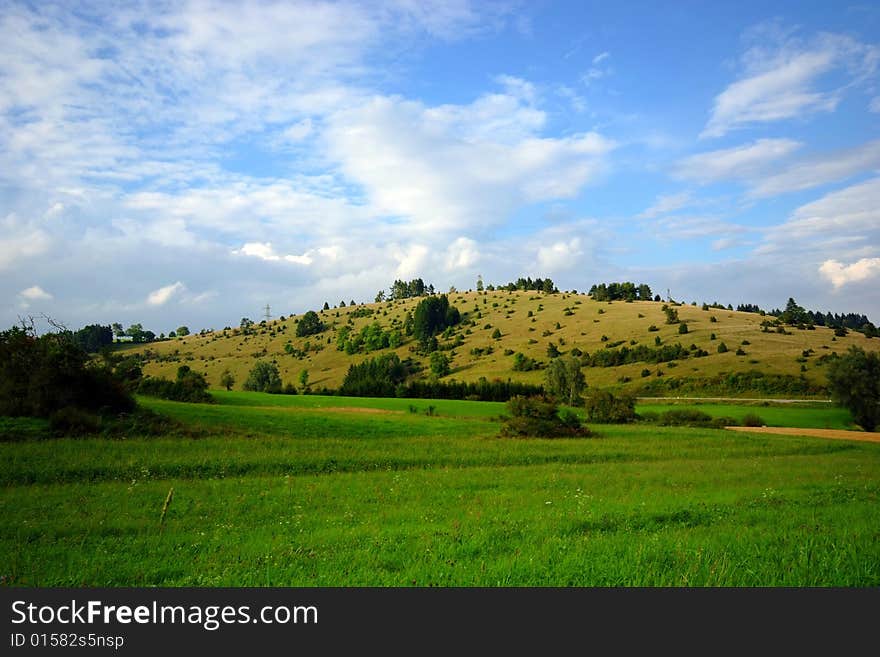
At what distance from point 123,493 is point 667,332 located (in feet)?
427

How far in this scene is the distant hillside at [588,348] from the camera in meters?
100

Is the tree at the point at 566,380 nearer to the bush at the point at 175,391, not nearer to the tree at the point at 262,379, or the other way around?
the bush at the point at 175,391

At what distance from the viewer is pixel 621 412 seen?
202 ft

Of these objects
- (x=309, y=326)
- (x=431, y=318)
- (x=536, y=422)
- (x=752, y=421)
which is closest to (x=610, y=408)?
(x=752, y=421)

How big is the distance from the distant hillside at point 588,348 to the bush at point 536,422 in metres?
60.1

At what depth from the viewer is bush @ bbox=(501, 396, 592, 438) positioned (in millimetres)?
45219

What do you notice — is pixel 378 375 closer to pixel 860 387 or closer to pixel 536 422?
pixel 536 422

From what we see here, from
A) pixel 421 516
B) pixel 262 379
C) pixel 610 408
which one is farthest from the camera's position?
pixel 262 379

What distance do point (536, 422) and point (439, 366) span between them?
90.1 meters

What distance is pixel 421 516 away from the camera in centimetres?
1470

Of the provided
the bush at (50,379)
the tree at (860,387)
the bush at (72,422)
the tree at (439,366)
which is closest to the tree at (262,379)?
the tree at (439,366)

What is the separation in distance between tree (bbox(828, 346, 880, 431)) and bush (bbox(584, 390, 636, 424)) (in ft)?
79.8

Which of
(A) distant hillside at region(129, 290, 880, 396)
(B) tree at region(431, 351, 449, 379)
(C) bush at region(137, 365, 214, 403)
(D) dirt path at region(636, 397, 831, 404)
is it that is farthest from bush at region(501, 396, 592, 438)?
(B) tree at region(431, 351, 449, 379)

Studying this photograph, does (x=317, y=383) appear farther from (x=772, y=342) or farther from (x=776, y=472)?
(x=776, y=472)
